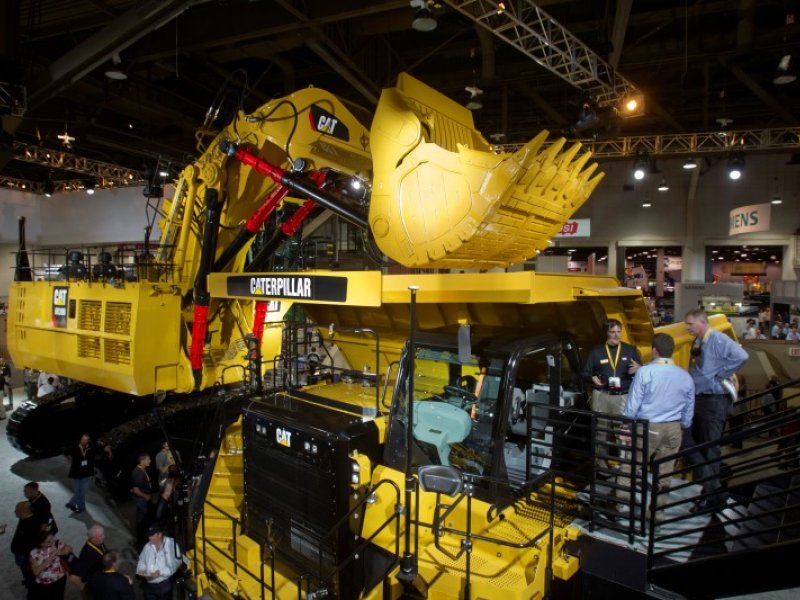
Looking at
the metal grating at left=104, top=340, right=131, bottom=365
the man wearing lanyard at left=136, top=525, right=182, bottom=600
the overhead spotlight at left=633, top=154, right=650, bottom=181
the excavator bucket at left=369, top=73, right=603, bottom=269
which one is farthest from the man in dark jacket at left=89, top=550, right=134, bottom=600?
the overhead spotlight at left=633, top=154, right=650, bottom=181

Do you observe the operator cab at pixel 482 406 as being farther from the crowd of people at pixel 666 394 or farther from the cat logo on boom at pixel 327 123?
the cat logo on boom at pixel 327 123

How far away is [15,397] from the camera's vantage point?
1570 cm

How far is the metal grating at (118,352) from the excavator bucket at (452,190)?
15.1ft

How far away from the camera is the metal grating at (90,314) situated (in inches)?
302

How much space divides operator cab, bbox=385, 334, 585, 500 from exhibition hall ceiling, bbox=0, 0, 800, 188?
200 inches

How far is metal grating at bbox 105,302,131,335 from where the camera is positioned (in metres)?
7.18

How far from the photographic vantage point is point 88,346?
7.80 metres

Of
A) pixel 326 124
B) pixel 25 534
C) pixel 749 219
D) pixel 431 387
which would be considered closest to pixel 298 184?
pixel 326 124

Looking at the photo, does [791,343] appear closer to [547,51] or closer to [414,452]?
[547,51]

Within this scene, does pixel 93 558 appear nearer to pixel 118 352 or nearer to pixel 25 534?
pixel 25 534

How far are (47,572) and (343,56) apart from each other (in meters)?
11.1

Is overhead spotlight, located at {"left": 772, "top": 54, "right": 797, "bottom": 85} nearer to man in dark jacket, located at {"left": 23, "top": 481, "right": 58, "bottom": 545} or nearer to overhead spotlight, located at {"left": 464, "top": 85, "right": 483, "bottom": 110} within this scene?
overhead spotlight, located at {"left": 464, "top": 85, "right": 483, "bottom": 110}

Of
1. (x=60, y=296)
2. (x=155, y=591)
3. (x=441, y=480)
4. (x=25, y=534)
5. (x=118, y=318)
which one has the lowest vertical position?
(x=155, y=591)

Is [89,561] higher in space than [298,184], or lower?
lower
